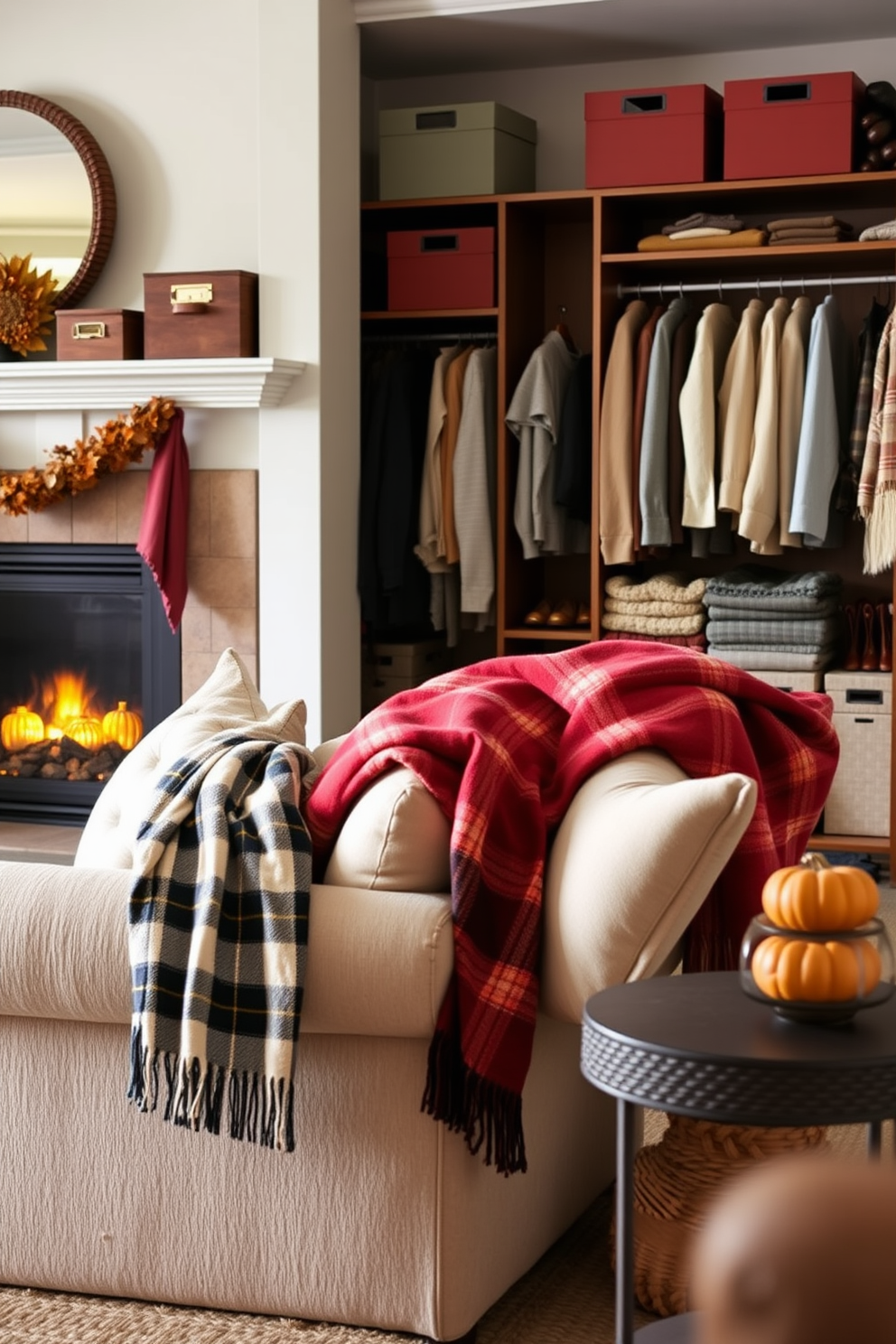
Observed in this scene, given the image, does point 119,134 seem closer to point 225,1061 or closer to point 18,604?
point 18,604

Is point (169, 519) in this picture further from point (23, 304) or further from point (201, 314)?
point (23, 304)

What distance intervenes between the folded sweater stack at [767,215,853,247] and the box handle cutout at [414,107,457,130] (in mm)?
1069

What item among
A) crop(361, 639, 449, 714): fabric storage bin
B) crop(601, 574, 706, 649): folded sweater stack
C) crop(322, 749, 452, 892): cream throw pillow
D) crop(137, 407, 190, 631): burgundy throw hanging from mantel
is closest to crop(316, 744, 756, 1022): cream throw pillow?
crop(322, 749, 452, 892): cream throw pillow

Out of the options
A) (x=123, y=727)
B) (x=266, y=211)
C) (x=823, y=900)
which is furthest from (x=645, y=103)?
(x=823, y=900)

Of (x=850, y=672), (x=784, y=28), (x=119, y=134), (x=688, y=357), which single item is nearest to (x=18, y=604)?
(x=119, y=134)

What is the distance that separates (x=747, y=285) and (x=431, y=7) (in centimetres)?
124

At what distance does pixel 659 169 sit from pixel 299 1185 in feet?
12.1

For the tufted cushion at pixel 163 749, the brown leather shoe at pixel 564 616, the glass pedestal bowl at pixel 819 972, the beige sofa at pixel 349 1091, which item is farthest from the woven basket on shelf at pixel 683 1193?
the brown leather shoe at pixel 564 616

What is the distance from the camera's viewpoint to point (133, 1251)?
2193 mm

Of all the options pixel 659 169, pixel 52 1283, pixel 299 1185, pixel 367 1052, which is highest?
pixel 659 169

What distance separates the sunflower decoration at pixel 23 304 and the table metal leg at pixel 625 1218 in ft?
14.0

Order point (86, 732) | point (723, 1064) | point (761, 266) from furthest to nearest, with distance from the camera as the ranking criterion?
point (86, 732), point (761, 266), point (723, 1064)

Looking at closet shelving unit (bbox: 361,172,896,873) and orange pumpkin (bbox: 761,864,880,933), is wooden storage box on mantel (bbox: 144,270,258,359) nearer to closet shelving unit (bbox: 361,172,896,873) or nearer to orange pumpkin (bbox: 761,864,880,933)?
closet shelving unit (bbox: 361,172,896,873)

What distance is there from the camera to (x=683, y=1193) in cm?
216
